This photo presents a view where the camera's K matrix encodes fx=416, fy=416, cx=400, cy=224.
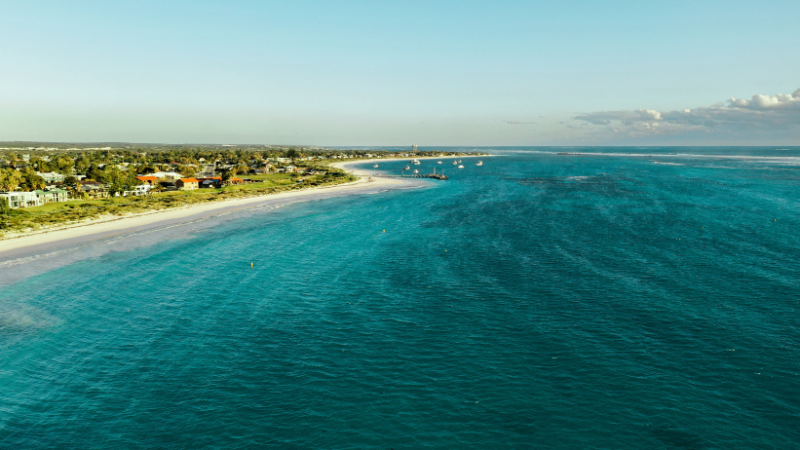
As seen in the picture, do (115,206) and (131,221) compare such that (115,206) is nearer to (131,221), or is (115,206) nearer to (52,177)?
(131,221)

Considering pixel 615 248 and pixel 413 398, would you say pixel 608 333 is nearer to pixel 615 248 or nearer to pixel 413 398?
pixel 413 398

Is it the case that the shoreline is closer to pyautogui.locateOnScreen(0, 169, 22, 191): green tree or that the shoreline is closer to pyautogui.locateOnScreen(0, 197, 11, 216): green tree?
pyautogui.locateOnScreen(0, 197, 11, 216): green tree

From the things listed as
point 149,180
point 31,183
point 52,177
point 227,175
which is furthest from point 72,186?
point 227,175

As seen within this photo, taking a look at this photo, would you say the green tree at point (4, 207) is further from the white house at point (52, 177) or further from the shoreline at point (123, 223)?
the white house at point (52, 177)

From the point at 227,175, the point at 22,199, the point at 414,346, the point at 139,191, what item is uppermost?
the point at 227,175

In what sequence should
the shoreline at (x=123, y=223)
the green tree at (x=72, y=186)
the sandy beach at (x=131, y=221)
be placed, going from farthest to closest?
1. the green tree at (x=72, y=186)
2. the sandy beach at (x=131, y=221)
3. the shoreline at (x=123, y=223)

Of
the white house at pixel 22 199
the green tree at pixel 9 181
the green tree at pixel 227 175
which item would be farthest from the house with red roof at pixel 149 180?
the white house at pixel 22 199

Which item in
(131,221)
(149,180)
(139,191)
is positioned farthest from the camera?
(149,180)
